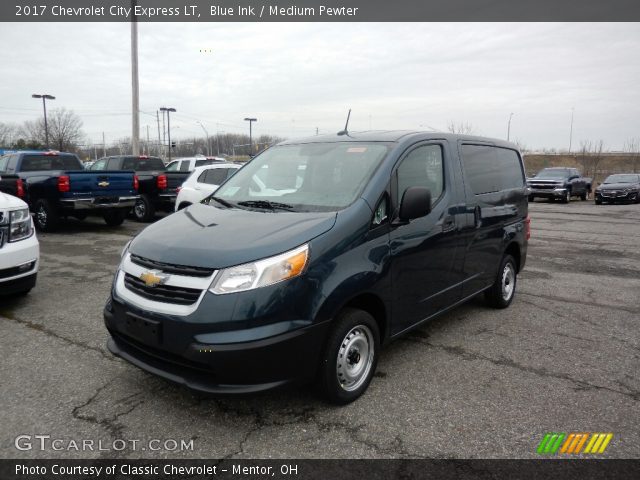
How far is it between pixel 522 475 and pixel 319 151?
2820mm

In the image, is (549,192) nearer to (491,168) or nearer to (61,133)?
(491,168)

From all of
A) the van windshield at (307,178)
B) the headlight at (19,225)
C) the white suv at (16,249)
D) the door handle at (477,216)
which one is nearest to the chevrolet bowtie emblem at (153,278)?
the van windshield at (307,178)

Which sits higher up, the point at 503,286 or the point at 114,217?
the point at 503,286

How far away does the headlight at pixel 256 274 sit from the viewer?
2.71 m

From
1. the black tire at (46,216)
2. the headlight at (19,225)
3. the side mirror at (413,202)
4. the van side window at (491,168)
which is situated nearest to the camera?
the side mirror at (413,202)

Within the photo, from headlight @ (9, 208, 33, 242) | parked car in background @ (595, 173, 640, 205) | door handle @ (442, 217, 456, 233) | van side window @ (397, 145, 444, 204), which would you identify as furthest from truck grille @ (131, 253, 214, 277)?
parked car in background @ (595, 173, 640, 205)

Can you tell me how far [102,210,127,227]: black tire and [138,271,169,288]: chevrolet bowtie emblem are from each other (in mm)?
10287

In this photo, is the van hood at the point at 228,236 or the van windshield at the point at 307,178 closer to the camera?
the van hood at the point at 228,236

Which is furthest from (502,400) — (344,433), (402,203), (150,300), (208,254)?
(150,300)

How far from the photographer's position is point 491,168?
16.8 ft

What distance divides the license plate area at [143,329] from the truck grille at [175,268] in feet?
1.07

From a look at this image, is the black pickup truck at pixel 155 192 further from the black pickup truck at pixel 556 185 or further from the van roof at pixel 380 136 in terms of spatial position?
the black pickup truck at pixel 556 185

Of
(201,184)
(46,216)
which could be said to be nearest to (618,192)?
(201,184)

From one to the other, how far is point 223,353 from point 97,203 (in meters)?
9.74
